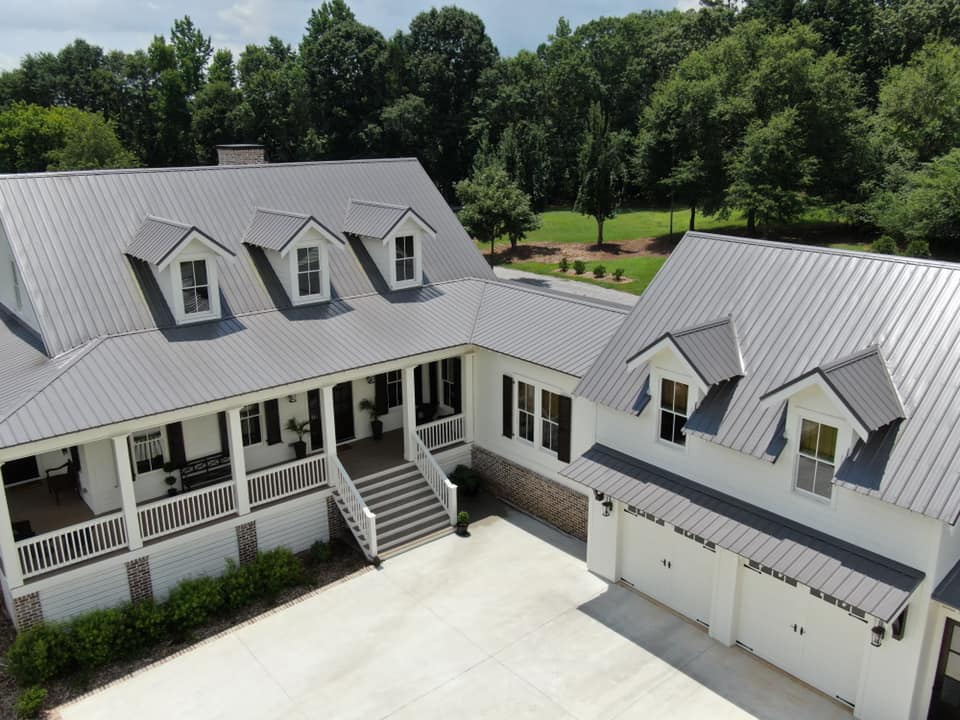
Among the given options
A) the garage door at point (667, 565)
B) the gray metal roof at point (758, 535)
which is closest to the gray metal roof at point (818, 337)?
the gray metal roof at point (758, 535)

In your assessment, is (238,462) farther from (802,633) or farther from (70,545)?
(802,633)

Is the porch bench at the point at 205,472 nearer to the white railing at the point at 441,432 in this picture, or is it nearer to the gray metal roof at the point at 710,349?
the white railing at the point at 441,432

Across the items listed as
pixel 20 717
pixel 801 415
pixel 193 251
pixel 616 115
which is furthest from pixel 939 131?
pixel 20 717

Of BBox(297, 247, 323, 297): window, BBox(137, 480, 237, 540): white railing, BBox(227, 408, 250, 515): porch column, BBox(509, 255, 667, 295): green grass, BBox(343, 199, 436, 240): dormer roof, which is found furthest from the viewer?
BBox(509, 255, 667, 295): green grass

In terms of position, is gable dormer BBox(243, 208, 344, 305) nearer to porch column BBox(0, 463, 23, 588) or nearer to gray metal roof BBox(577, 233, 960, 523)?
gray metal roof BBox(577, 233, 960, 523)

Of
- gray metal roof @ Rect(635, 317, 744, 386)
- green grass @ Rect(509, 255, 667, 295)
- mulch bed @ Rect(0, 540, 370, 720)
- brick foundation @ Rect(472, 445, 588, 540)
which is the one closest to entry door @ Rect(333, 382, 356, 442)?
mulch bed @ Rect(0, 540, 370, 720)

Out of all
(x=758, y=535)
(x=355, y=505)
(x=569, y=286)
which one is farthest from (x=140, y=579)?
(x=569, y=286)

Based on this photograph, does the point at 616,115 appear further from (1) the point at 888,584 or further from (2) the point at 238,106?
(1) the point at 888,584
